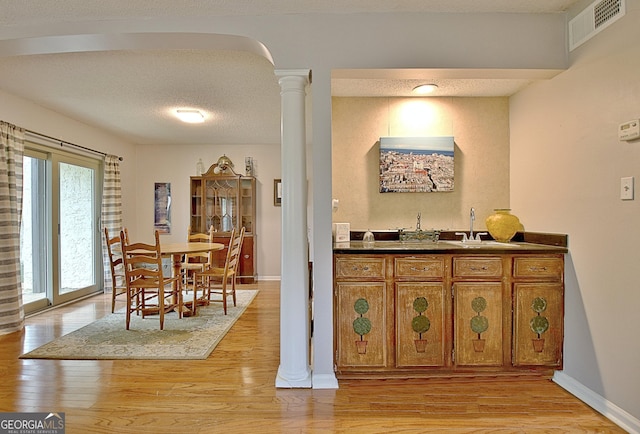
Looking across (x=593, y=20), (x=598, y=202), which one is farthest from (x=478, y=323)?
(x=593, y=20)

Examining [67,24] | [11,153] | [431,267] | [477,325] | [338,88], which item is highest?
[67,24]

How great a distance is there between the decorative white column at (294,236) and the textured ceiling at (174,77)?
0.38 m

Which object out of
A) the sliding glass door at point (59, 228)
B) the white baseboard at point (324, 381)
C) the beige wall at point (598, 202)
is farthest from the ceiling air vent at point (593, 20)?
the sliding glass door at point (59, 228)

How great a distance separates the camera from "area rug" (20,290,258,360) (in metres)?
2.96

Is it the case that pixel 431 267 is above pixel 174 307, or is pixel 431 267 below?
above

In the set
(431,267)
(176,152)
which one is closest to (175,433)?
(431,267)

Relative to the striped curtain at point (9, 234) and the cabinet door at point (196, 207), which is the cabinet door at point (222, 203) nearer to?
the cabinet door at point (196, 207)

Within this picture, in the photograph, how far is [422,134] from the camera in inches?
127

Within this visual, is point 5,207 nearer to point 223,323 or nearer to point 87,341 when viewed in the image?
point 87,341

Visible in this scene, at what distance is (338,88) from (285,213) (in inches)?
48.6

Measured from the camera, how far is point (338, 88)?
300 centimetres

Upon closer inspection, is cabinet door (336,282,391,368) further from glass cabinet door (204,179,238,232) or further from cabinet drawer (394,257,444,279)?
glass cabinet door (204,179,238,232)

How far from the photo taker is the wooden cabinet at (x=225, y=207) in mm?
6113

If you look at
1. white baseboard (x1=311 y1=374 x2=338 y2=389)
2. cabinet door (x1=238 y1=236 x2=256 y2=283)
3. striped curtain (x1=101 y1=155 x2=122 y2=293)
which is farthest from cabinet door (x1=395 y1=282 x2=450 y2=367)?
striped curtain (x1=101 y1=155 x2=122 y2=293)
